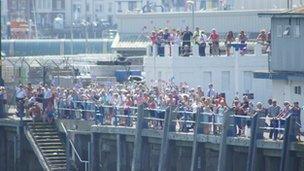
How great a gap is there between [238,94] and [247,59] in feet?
5.26

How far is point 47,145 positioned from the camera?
62.5 meters

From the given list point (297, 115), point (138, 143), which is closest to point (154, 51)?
point (138, 143)

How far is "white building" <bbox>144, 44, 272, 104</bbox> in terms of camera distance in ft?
216

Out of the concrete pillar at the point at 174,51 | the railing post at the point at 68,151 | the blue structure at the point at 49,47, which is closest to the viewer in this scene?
the railing post at the point at 68,151

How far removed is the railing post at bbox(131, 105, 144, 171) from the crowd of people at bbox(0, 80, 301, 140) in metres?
0.30

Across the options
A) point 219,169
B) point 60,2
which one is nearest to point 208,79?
Result: point 219,169

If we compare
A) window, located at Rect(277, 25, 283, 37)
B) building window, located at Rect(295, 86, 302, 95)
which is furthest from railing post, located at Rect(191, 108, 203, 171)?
window, located at Rect(277, 25, 283, 37)

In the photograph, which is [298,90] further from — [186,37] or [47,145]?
[186,37]

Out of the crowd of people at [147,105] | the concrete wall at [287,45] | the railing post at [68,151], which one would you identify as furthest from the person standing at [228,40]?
the railing post at [68,151]

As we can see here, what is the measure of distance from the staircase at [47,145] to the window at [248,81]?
704 centimetres

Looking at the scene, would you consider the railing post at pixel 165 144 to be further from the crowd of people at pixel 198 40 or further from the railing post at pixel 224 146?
the crowd of people at pixel 198 40

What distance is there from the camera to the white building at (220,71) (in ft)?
216

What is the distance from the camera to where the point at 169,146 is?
5591 centimetres

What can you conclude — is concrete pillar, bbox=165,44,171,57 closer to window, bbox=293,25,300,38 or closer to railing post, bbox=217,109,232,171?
window, bbox=293,25,300,38
